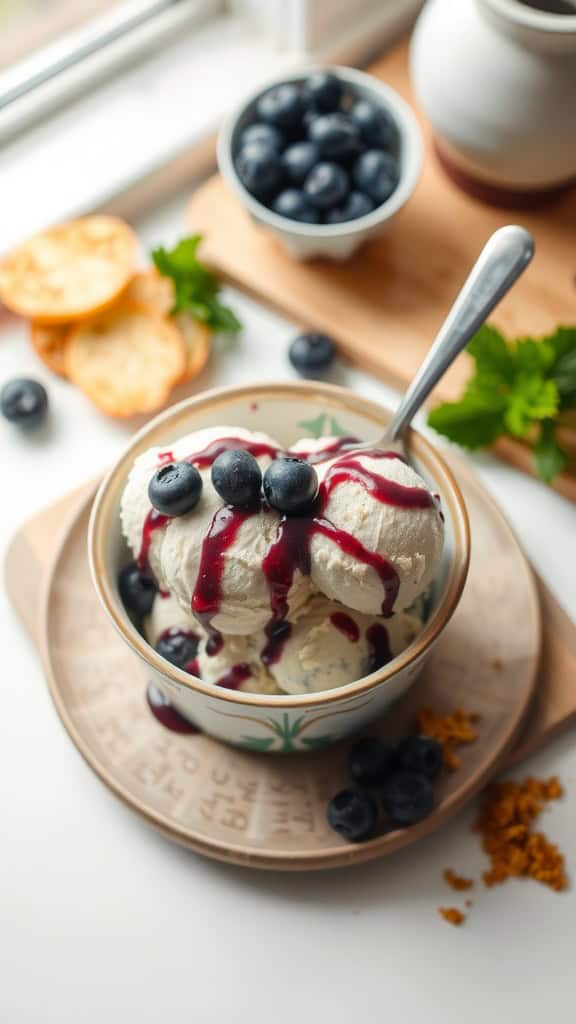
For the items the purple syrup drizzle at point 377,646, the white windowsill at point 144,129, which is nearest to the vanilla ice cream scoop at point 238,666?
the purple syrup drizzle at point 377,646

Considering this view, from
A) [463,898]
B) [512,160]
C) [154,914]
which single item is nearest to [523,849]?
[463,898]

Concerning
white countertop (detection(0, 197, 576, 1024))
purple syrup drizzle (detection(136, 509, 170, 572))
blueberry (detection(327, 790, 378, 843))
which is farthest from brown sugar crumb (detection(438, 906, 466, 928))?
purple syrup drizzle (detection(136, 509, 170, 572))

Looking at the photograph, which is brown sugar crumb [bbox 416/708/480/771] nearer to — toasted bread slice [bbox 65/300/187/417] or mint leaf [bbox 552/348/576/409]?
mint leaf [bbox 552/348/576/409]

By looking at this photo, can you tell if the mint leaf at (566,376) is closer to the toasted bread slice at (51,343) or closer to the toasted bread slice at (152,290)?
the toasted bread slice at (152,290)

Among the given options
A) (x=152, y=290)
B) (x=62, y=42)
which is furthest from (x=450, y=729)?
(x=62, y=42)

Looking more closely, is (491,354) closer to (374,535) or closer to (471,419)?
(471,419)

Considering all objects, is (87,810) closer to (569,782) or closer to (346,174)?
(569,782)
